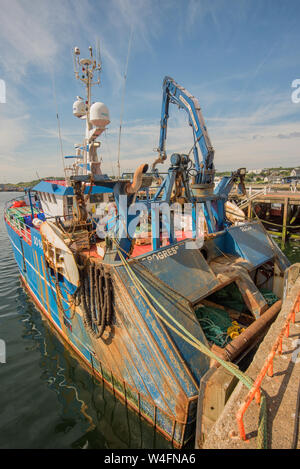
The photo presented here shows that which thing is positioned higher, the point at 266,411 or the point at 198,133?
the point at 198,133

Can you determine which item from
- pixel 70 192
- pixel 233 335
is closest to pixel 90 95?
pixel 70 192

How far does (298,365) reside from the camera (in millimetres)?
3400

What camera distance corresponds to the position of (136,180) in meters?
5.32

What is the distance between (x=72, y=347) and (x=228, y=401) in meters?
5.78

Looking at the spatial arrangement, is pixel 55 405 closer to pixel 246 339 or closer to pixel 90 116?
pixel 246 339

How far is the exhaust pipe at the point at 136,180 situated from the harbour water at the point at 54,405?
4.94 m

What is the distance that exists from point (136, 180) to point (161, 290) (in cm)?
249

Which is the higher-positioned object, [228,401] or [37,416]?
[228,401]

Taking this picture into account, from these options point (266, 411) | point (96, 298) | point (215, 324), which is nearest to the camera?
point (266, 411)

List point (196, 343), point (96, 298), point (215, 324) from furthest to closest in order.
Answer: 1. point (215, 324)
2. point (96, 298)
3. point (196, 343)

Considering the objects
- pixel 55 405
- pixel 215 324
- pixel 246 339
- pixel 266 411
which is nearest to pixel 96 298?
pixel 215 324

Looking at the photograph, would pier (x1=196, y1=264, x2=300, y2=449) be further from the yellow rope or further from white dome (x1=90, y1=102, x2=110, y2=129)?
white dome (x1=90, y1=102, x2=110, y2=129)

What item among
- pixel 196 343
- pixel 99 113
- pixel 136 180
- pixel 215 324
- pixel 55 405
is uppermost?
pixel 99 113
